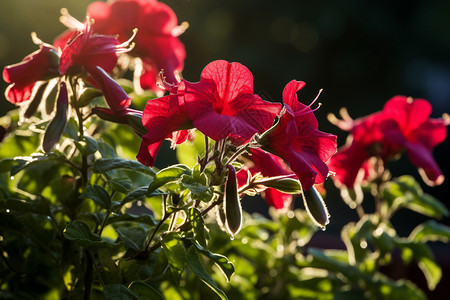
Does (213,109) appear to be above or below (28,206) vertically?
above

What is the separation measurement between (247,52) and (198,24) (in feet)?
1.16

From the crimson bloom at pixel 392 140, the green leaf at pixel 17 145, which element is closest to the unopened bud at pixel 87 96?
the green leaf at pixel 17 145

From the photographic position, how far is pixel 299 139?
54 cm

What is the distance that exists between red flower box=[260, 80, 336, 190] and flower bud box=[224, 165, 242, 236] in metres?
0.05

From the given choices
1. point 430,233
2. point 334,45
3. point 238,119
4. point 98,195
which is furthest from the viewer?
point 334,45

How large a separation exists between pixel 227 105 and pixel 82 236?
0.59 ft

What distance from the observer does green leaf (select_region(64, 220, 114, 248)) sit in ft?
1.77

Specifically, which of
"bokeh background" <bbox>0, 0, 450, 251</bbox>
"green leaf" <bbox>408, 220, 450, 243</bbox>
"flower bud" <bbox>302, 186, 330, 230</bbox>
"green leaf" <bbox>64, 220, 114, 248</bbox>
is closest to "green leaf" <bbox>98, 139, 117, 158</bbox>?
"green leaf" <bbox>64, 220, 114, 248</bbox>

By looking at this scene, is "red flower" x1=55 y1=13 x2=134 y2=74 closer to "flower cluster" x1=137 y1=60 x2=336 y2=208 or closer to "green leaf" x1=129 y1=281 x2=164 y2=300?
"flower cluster" x1=137 y1=60 x2=336 y2=208

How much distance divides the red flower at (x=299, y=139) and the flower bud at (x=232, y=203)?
46mm

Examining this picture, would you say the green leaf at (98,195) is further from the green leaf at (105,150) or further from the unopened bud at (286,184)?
the unopened bud at (286,184)

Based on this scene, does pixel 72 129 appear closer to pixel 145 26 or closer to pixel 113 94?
pixel 113 94

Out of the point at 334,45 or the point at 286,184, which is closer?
the point at 286,184

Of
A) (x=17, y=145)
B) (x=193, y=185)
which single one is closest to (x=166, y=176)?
(x=193, y=185)
